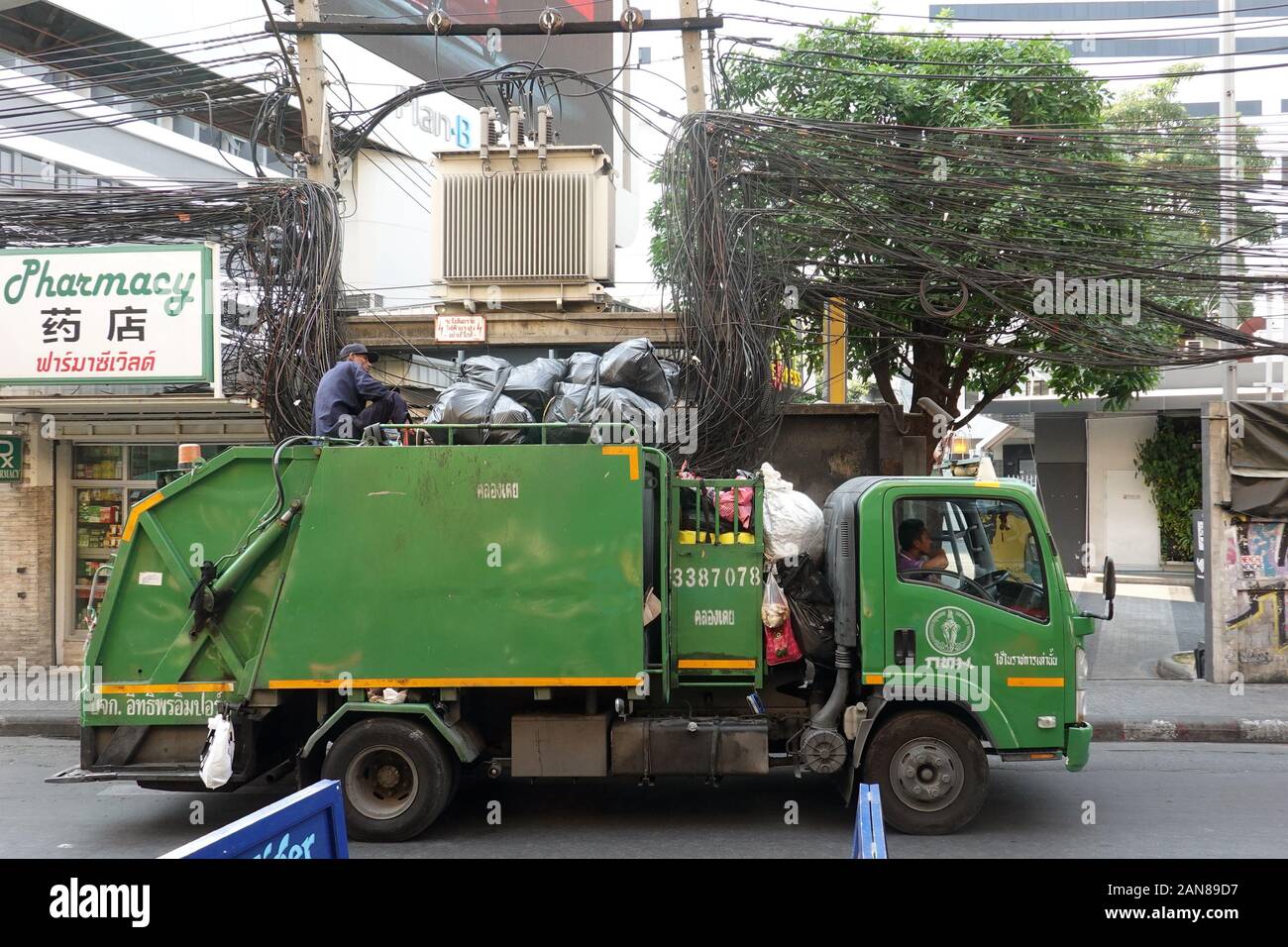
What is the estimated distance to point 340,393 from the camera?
24.7 feet

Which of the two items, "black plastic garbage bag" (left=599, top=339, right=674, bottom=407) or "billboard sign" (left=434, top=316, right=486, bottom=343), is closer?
"black plastic garbage bag" (left=599, top=339, right=674, bottom=407)

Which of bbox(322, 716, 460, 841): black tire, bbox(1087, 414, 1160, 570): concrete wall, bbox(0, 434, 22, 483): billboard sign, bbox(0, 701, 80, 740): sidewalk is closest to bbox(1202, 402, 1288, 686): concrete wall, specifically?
bbox(322, 716, 460, 841): black tire

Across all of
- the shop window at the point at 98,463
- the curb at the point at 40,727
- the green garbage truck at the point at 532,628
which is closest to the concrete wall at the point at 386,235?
the shop window at the point at 98,463

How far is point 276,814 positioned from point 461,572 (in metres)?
3.61

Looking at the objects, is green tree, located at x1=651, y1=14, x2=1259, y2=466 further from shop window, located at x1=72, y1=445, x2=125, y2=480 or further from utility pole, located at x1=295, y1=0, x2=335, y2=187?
shop window, located at x1=72, y1=445, x2=125, y2=480

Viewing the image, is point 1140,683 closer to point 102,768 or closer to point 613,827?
point 613,827

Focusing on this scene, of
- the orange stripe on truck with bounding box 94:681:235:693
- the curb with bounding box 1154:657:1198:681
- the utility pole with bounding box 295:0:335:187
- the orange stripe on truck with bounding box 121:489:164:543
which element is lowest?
the curb with bounding box 1154:657:1198:681

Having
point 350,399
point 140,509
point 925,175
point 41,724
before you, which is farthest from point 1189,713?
point 41,724

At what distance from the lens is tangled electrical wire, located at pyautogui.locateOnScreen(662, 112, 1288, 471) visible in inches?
369

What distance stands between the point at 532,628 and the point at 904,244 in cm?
570

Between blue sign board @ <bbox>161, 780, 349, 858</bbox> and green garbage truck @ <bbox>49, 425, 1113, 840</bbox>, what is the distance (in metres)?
3.21

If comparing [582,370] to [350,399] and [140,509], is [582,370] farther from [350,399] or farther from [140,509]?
[140,509]

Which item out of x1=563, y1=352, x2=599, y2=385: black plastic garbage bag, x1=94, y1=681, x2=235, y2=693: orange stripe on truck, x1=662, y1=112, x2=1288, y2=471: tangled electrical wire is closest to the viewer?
x1=94, y1=681, x2=235, y2=693: orange stripe on truck
